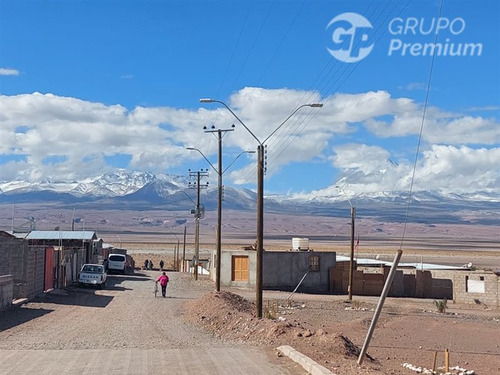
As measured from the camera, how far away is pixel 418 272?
53156 millimetres

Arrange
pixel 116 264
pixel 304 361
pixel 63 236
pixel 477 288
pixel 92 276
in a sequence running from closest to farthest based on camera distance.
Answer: pixel 304 361 < pixel 92 276 < pixel 477 288 < pixel 63 236 < pixel 116 264

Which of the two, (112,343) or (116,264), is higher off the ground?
(116,264)

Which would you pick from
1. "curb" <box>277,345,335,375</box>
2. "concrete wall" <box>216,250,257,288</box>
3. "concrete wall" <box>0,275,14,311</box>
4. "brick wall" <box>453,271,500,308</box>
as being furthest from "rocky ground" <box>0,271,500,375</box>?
"concrete wall" <box>216,250,257,288</box>

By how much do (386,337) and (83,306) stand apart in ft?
43.9

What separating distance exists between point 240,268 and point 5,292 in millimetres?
24195

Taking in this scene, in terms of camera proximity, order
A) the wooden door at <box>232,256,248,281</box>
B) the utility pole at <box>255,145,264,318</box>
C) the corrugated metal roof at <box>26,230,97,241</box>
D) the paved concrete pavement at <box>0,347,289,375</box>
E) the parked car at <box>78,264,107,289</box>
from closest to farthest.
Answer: the paved concrete pavement at <box>0,347,289,375</box>, the utility pole at <box>255,145,264,318</box>, the parked car at <box>78,264,107,289</box>, the wooden door at <box>232,256,248,281</box>, the corrugated metal roof at <box>26,230,97,241</box>

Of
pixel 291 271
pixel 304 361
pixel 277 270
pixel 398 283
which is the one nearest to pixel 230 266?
pixel 277 270

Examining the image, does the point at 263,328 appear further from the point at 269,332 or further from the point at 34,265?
the point at 34,265

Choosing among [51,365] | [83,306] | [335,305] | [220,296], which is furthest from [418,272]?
[51,365]

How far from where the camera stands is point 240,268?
1994 inches

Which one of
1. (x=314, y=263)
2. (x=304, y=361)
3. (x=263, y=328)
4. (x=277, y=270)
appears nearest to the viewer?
(x=304, y=361)

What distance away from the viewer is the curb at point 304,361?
15.2 m

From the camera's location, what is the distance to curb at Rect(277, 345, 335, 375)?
15.2 m

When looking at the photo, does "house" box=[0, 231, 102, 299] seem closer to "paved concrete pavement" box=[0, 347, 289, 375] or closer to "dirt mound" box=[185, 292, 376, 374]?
"dirt mound" box=[185, 292, 376, 374]
